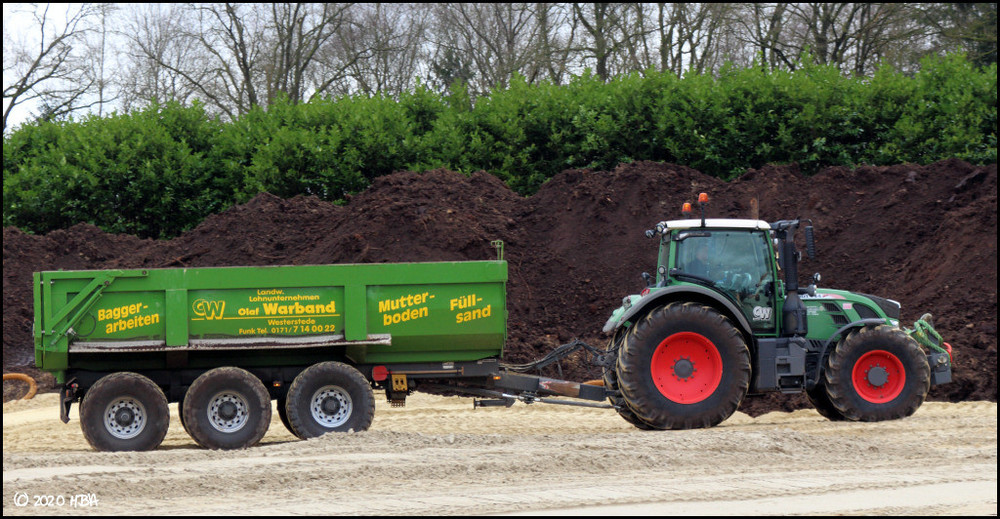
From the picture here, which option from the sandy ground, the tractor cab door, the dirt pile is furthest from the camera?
the dirt pile

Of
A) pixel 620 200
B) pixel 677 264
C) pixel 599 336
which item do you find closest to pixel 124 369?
pixel 677 264

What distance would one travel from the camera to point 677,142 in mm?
20594

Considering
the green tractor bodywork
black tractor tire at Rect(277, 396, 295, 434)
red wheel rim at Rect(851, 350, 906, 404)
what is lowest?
black tractor tire at Rect(277, 396, 295, 434)

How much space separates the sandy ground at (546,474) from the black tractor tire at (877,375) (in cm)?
23

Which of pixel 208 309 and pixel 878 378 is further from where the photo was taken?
pixel 878 378

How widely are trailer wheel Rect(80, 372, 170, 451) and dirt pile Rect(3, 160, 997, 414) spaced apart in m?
5.92

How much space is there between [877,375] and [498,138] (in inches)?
485

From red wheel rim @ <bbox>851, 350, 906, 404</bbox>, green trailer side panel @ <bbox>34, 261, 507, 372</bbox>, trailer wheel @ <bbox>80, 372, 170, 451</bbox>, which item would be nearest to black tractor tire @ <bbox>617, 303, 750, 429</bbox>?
red wheel rim @ <bbox>851, 350, 906, 404</bbox>

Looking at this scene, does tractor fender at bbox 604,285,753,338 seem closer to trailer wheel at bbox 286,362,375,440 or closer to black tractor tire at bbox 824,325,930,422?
black tractor tire at bbox 824,325,930,422

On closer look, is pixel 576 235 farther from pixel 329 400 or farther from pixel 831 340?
pixel 329 400

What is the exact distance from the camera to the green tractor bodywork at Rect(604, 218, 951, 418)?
10344 millimetres

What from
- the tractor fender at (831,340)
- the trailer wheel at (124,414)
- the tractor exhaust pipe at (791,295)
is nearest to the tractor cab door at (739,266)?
the tractor exhaust pipe at (791,295)

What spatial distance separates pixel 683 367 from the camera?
1026cm

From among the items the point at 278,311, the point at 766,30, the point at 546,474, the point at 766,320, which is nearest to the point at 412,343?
the point at 278,311
